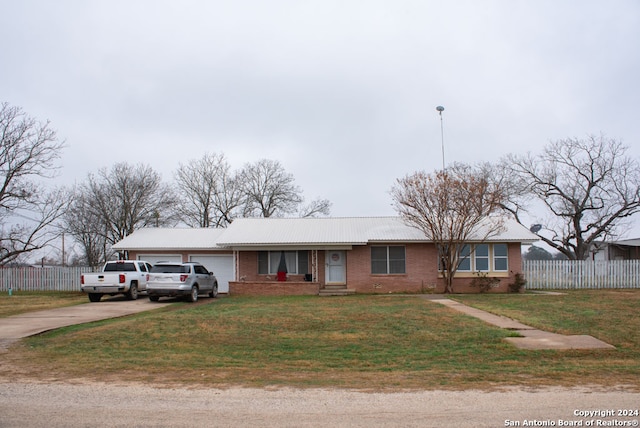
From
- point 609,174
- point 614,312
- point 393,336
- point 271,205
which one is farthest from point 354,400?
point 271,205

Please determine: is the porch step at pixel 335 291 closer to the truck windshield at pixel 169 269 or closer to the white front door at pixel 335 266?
the white front door at pixel 335 266

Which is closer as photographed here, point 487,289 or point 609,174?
point 487,289

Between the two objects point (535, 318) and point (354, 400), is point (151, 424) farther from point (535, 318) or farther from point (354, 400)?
point (535, 318)

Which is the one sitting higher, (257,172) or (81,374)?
(257,172)

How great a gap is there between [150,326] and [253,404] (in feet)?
24.9

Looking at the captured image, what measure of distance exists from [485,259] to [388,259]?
188 inches

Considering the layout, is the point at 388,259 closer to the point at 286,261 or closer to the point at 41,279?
the point at 286,261

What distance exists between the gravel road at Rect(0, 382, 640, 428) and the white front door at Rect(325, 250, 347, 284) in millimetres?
20149

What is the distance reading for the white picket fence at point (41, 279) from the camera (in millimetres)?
31906

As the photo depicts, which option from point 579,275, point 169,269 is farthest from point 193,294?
point 579,275

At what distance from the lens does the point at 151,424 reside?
5.79 m

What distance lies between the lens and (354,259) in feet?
88.1

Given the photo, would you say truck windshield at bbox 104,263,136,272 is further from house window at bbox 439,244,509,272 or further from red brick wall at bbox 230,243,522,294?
house window at bbox 439,244,509,272

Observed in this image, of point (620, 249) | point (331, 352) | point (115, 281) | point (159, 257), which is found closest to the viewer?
point (331, 352)
